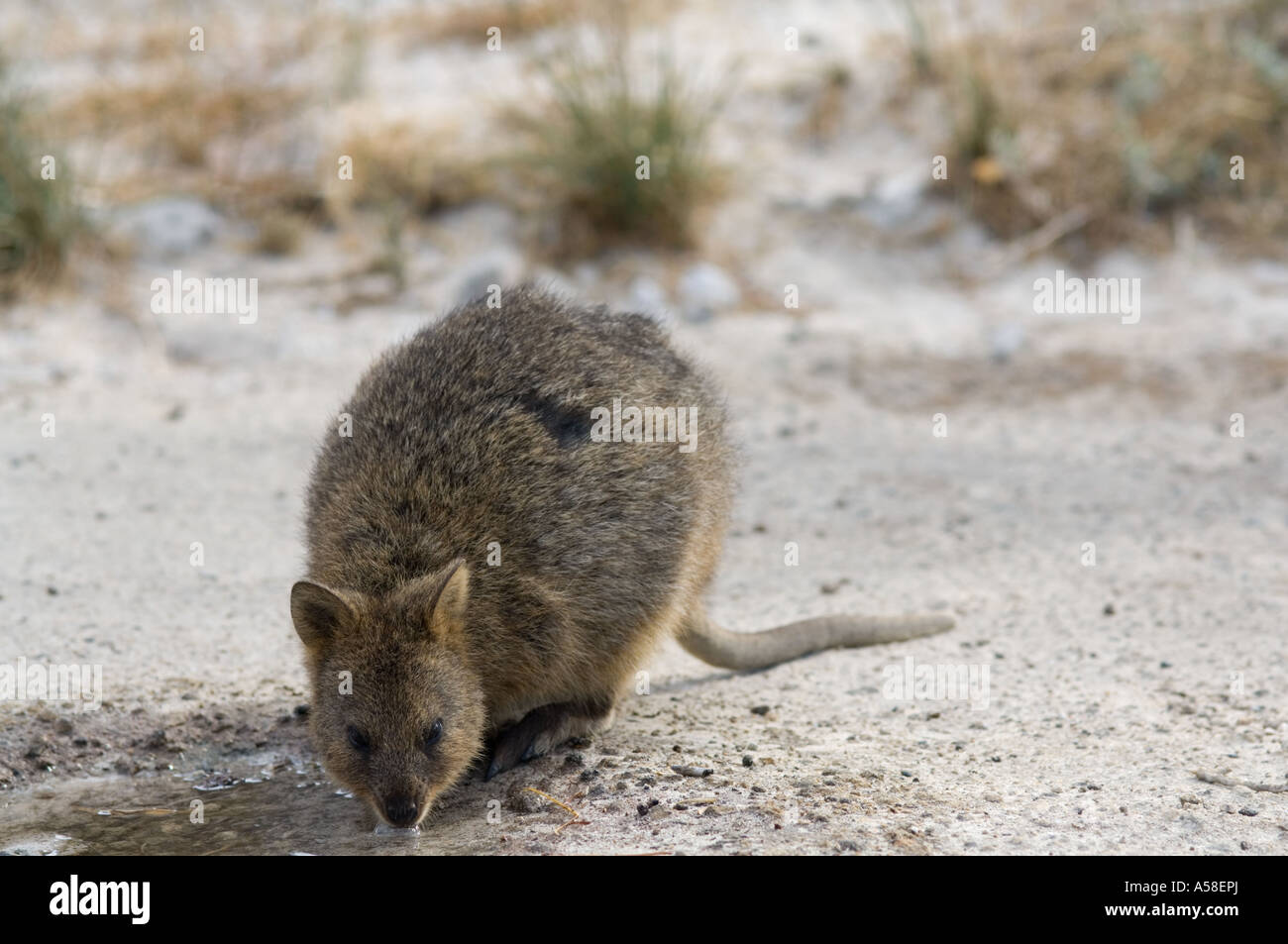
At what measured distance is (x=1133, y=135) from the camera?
36.4 ft

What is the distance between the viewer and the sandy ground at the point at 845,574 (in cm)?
488

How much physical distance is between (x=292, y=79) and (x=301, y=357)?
414cm

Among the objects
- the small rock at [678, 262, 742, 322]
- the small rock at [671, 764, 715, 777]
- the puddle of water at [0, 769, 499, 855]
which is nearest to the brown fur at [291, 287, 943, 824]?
the puddle of water at [0, 769, 499, 855]

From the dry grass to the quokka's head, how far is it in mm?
7527

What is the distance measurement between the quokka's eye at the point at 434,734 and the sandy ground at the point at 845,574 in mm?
291

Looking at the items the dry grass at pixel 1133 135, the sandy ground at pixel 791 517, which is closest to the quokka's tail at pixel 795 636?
the sandy ground at pixel 791 517

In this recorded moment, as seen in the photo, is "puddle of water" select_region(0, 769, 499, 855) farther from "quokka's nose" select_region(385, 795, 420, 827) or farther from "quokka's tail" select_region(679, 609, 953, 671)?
"quokka's tail" select_region(679, 609, 953, 671)

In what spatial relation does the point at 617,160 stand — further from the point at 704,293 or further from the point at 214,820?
the point at 214,820

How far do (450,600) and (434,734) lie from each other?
0.41 meters

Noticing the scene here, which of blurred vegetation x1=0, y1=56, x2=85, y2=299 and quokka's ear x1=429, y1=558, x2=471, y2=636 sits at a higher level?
blurred vegetation x1=0, y1=56, x2=85, y2=299

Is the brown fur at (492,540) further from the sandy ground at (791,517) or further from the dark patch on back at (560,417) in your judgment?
the sandy ground at (791,517)

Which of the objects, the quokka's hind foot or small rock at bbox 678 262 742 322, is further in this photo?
small rock at bbox 678 262 742 322

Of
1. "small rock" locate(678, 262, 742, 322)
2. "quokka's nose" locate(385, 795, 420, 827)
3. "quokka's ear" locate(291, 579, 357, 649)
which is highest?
"small rock" locate(678, 262, 742, 322)

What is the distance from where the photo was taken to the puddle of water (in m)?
4.66
